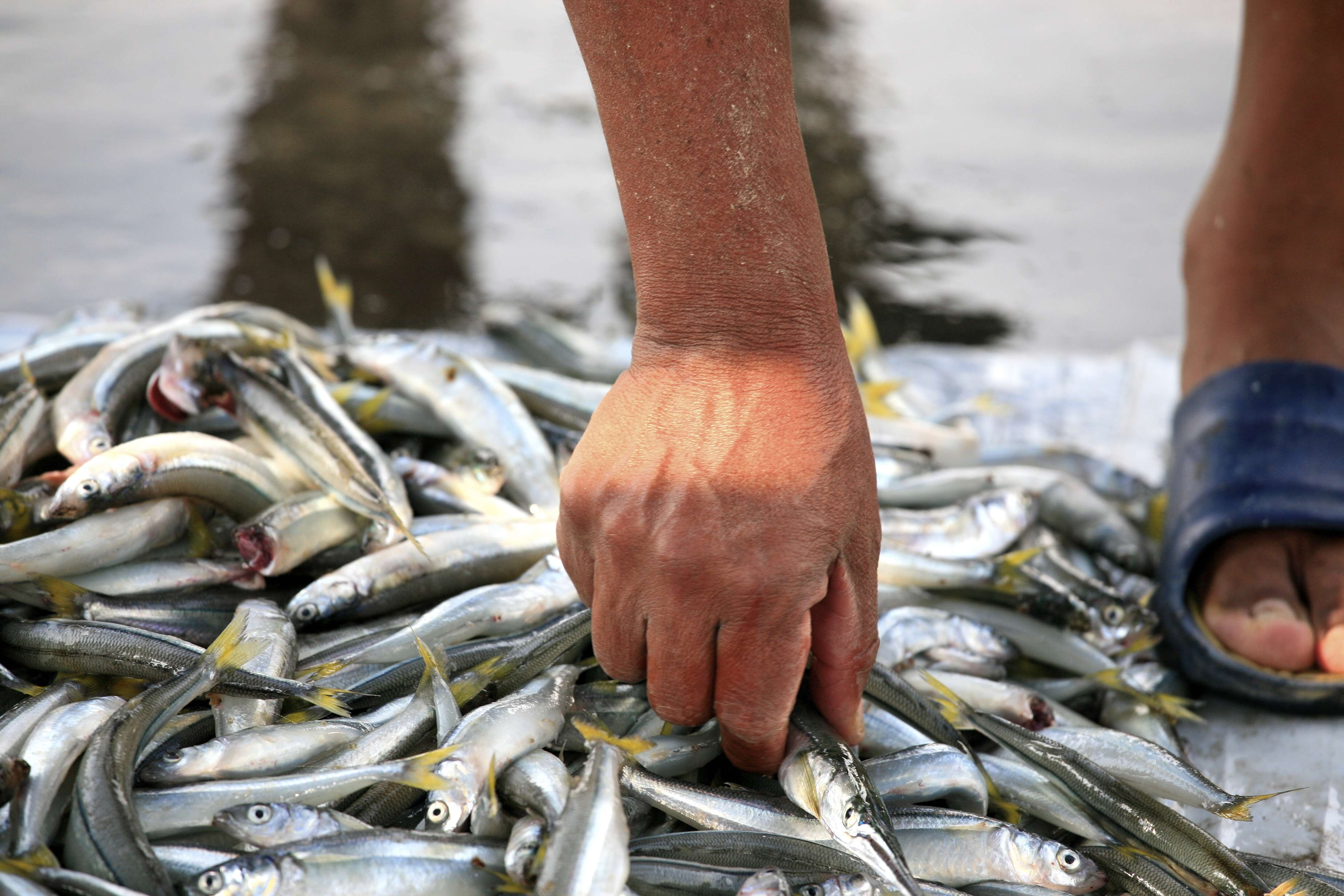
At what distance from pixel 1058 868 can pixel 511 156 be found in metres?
6.19

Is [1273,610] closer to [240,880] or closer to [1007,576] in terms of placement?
[1007,576]

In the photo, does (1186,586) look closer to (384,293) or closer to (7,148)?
(384,293)

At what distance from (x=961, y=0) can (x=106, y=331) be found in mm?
9085

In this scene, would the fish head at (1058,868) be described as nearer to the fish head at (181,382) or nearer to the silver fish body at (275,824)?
the silver fish body at (275,824)

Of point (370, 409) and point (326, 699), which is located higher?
point (370, 409)

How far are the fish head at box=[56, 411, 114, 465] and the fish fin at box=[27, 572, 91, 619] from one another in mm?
335

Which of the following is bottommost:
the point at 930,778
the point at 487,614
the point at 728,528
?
the point at 930,778

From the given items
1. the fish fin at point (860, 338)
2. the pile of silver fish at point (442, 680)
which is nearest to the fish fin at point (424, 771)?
the pile of silver fish at point (442, 680)

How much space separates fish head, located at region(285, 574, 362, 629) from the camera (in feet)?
6.60

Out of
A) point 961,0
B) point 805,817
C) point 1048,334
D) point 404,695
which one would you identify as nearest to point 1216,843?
point 805,817

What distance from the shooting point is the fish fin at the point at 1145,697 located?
2193 millimetres

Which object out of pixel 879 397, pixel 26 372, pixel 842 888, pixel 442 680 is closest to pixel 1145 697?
pixel 842 888

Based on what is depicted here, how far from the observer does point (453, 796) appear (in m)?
1.59

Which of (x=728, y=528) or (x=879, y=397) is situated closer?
(x=728, y=528)
